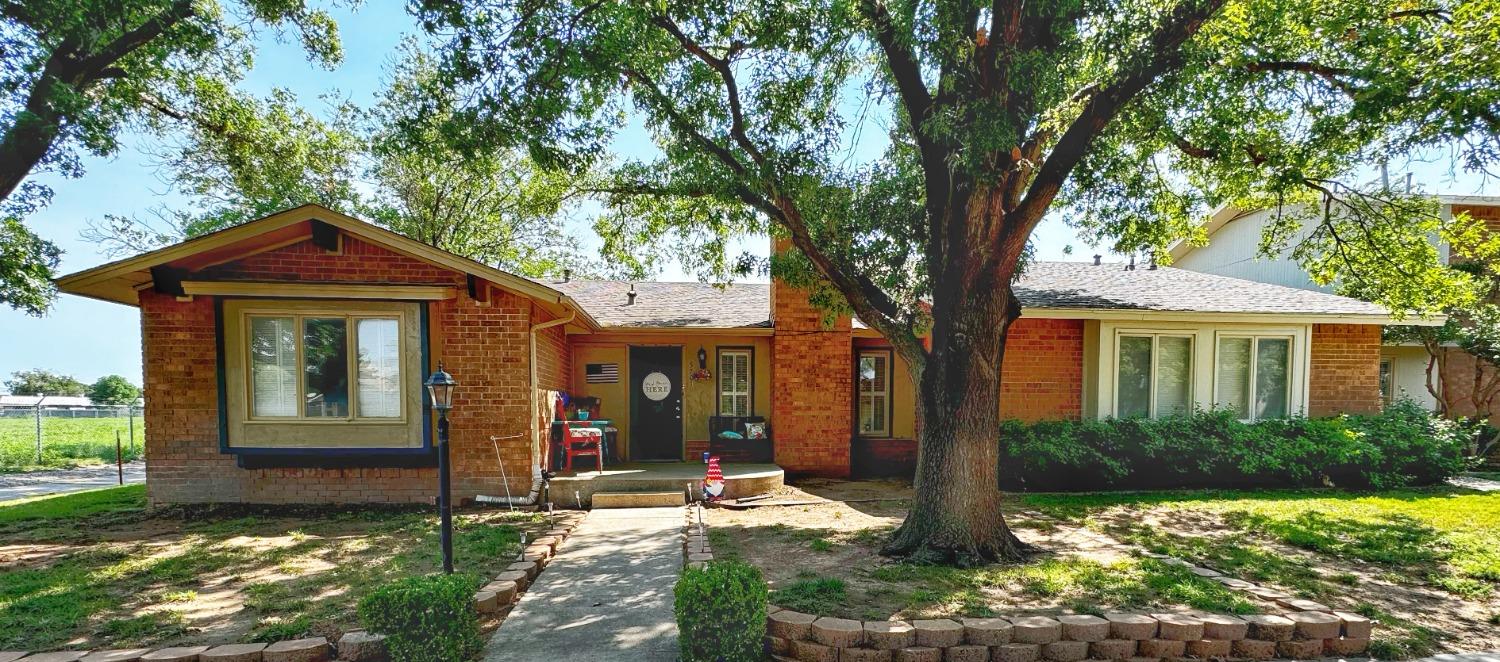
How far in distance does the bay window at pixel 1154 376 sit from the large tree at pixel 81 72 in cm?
1378

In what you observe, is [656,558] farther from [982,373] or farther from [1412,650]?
[1412,650]

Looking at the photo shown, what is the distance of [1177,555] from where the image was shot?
5.78 m

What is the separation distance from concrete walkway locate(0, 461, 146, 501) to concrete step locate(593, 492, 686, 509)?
33.6ft

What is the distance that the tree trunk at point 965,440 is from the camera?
556 centimetres

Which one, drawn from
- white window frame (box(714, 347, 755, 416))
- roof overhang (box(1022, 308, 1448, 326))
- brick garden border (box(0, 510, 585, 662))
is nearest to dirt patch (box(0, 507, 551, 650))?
brick garden border (box(0, 510, 585, 662))

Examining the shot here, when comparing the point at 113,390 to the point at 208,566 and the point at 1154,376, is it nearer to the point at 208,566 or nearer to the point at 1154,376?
the point at 208,566

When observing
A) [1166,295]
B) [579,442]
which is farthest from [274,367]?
[1166,295]

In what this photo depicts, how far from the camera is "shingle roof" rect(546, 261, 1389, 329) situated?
32.5ft

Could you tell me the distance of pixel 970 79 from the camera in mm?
5383

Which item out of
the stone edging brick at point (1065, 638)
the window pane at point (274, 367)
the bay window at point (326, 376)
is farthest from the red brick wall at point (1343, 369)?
the window pane at point (274, 367)

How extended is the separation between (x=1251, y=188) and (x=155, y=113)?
1716 centimetres

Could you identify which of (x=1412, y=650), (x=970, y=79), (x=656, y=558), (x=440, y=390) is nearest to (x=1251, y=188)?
(x=970, y=79)

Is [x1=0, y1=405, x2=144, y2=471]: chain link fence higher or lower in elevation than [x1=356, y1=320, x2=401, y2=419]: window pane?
lower

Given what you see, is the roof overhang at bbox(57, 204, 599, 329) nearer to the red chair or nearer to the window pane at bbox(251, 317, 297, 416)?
the window pane at bbox(251, 317, 297, 416)
